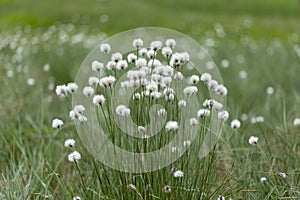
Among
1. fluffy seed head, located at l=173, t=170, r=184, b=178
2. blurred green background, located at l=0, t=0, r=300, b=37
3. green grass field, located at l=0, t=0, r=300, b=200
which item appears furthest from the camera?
blurred green background, located at l=0, t=0, r=300, b=37

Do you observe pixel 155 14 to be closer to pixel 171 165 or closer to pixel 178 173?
pixel 171 165

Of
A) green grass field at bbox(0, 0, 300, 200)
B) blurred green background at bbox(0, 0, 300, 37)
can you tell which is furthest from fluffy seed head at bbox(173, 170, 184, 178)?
blurred green background at bbox(0, 0, 300, 37)

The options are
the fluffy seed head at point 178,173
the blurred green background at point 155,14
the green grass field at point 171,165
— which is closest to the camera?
the fluffy seed head at point 178,173

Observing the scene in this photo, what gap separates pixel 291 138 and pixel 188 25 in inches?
600

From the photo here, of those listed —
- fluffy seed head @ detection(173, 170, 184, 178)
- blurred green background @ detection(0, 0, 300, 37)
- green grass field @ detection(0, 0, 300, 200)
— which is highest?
blurred green background @ detection(0, 0, 300, 37)

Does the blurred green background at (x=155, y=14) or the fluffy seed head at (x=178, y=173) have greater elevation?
the blurred green background at (x=155, y=14)

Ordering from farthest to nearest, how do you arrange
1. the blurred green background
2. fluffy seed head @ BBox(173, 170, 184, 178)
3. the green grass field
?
the blurred green background < the green grass field < fluffy seed head @ BBox(173, 170, 184, 178)

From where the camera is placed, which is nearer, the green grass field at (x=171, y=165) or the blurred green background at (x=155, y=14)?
the green grass field at (x=171, y=165)

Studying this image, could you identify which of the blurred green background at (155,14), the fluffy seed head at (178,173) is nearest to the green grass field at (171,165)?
the fluffy seed head at (178,173)

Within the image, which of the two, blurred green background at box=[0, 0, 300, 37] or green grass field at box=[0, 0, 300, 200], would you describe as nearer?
green grass field at box=[0, 0, 300, 200]

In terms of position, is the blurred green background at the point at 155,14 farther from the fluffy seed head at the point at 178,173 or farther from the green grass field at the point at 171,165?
the fluffy seed head at the point at 178,173

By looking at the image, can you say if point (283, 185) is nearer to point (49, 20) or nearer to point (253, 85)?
point (253, 85)

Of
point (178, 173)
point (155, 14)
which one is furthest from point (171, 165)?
point (155, 14)

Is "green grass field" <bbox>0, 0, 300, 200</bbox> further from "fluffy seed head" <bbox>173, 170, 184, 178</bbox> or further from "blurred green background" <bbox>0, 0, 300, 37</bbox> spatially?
"blurred green background" <bbox>0, 0, 300, 37</bbox>
